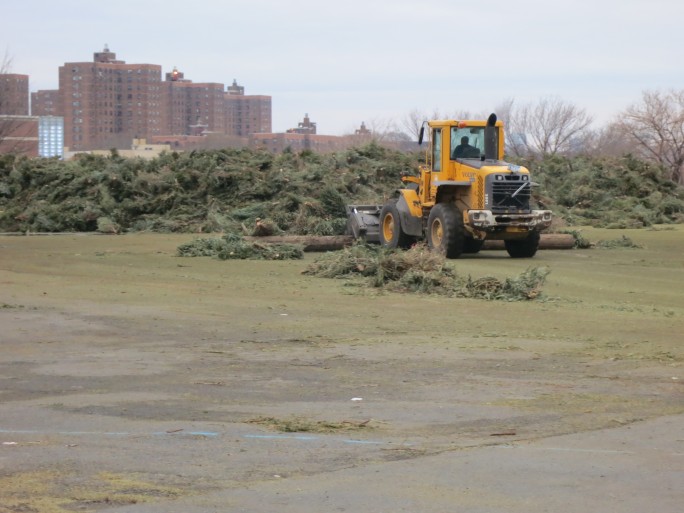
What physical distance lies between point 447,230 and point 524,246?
2.50 meters

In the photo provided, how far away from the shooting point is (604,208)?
47.0 metres

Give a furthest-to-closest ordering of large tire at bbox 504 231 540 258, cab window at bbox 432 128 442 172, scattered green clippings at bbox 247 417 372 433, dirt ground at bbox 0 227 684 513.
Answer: large tire at bbox 504 231 540 258 < cab window at bbox 432 128 442 172 < scattered green clippings at bbox 247 417 372 433 < dirt ground at bbox 0 227 684 513

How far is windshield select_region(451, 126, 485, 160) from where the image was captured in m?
27.1

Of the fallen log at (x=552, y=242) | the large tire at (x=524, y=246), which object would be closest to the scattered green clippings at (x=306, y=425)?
the large tire at (x=524, y=246)

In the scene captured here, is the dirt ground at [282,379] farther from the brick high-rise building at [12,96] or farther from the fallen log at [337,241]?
the brick high-rise building at [12,96]

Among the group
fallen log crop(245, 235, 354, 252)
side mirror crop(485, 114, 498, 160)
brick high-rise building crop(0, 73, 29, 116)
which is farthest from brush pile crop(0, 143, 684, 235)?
side mirror crop(485, 114, 498, 160)

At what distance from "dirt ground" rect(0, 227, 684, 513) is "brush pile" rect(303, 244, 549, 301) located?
0.55 metres

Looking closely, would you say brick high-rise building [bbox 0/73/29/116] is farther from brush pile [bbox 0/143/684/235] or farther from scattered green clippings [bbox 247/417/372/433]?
scattered green clippings [bbox 247/417/372/433]

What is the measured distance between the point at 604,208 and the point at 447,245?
73.6 ft

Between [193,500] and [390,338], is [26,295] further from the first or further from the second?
[193,500]

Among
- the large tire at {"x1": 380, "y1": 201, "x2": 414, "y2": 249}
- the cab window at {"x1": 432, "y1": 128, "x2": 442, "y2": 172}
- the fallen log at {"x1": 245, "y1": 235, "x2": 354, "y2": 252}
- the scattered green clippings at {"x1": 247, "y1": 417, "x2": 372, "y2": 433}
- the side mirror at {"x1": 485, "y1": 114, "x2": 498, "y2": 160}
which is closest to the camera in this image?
the scattered green clippings at {"x1": 247, "y1": 417, "x2": 372, "y2": 433}

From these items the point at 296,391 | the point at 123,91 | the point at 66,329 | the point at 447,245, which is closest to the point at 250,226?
the point at 447,245

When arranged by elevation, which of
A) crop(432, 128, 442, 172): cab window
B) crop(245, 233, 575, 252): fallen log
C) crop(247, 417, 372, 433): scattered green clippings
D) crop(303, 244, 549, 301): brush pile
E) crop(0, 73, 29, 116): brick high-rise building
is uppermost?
crop(0, 73, 29, 116): brick high-rise building

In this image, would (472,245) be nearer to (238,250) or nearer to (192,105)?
(238,250)
